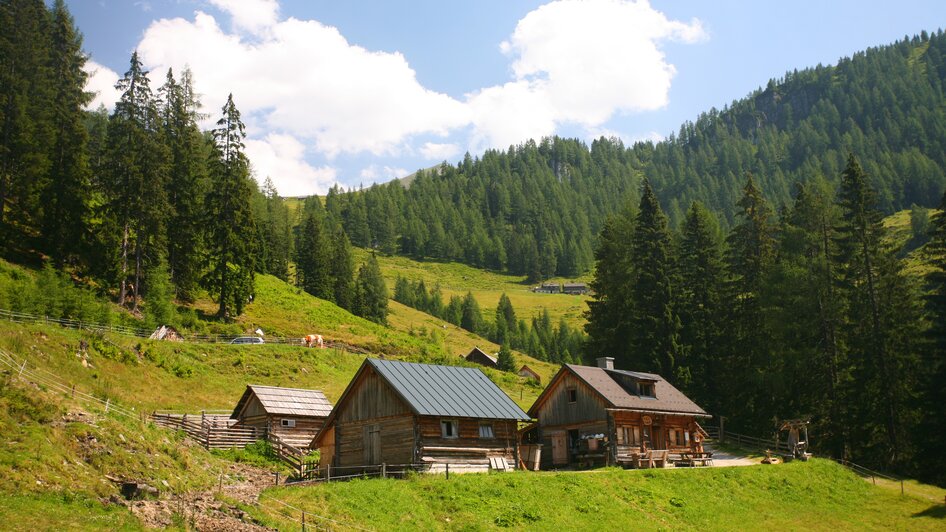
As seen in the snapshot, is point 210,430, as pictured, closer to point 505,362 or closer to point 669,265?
point 669,265

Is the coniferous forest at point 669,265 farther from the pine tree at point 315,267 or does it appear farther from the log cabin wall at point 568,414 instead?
the pine tree at point 315,267

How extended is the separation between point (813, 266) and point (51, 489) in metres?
46.6

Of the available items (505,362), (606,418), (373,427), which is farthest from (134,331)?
(505,362)

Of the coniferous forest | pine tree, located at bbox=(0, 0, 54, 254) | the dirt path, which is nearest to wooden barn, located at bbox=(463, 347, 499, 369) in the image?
the coniferous forest

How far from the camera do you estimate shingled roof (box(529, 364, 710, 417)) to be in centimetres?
4247

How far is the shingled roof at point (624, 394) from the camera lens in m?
42.5

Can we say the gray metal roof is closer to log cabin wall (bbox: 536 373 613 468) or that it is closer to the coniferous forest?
log cabin wall (bbox: 536 373 613 468)

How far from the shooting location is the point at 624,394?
1725 inches

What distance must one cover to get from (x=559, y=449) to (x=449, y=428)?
10.5 m

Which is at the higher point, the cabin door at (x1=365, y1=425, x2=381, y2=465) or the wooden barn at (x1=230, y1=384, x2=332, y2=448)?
the wooden barn at (x1=230, y1=384, x2=332, y2=448)

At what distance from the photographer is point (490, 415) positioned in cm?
3697

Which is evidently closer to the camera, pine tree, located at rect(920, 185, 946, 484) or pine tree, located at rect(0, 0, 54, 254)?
pine tree, located at rect(920, 185, 946, 484)

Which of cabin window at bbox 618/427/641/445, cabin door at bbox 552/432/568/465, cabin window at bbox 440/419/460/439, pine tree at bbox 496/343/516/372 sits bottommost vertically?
cabin door at bbox 552/432/568/465

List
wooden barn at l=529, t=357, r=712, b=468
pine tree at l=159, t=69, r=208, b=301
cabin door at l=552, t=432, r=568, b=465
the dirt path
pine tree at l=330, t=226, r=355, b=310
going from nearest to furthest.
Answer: the dirt path
wooden barn at l=529, t=357, r=712, b=468
cabin door at l=552, t=432, r=568, b=465
pine tree at l=159, t=69, r=208, b=301
pine tree at l=330, t=226, r=355, b=310
